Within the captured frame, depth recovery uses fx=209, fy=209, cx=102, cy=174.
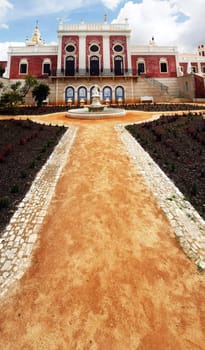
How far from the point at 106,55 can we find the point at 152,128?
75.8ft

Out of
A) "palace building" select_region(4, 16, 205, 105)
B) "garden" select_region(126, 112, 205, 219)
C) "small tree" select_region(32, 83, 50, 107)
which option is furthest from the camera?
"palace building" select_region(4, 16, 205, 105)

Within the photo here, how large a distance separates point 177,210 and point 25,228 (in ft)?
12.9

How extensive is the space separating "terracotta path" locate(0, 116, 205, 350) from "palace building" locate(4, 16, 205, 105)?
85.3 feet

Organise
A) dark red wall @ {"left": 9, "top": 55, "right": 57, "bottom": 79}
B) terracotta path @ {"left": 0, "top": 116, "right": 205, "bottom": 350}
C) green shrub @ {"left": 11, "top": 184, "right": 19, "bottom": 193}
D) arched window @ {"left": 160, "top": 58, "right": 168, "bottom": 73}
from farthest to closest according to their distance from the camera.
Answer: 1. arched window @ {"left": 160, "top": 58, "right": 168, "bottom": 73}
2. dark red wall @ {"left": 9, "top": 55, "right": 57, "bottom": 79}
3. green shrub @ {"left": 11, "top": 184, "right": 19, "bottom": 193}
4. terracotta path @ {"left": 0, "top": 116, "right": 205, "bottom": 350}

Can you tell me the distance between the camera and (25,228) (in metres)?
4.92

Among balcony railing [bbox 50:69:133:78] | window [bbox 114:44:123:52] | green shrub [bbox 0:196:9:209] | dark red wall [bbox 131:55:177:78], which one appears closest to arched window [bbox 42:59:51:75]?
balcony railing [bbox 50:69:133:78]

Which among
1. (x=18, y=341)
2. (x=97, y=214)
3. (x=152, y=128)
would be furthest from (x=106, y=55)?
(x=18, y=341)

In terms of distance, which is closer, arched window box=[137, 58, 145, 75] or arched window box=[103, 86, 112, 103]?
arched window box=[103, 86, 112, 103]

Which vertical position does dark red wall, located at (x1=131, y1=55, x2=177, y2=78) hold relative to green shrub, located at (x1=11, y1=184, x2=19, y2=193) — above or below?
above

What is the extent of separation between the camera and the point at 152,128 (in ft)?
40.6

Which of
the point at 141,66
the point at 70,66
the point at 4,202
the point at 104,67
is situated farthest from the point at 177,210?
the point at 141,66

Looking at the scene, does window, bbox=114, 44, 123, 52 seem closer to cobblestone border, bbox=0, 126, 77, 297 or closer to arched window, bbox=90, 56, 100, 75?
arched window, bbox=90, 56, 100, 75

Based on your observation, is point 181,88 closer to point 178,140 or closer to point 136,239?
point 178,140

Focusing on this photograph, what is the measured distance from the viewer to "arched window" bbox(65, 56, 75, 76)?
99.4 feet
